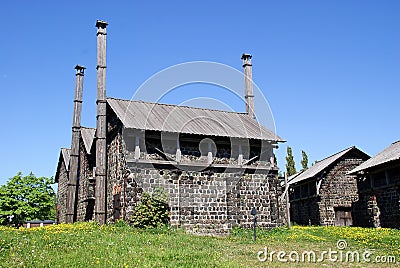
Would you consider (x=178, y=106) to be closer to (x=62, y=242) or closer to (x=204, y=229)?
(x=204, y=229)

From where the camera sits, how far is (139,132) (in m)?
20.3

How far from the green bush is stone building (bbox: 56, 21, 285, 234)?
0.33 m

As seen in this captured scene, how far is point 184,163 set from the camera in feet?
68.9

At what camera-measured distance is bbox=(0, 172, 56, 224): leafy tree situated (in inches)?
1612

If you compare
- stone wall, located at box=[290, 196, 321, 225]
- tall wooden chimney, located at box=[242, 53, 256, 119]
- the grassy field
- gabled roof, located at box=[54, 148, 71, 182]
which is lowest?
the grassy field

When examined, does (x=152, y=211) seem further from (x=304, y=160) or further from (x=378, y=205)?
(x=304, y=160)

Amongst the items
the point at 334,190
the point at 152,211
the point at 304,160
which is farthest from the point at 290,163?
the point at 152,211

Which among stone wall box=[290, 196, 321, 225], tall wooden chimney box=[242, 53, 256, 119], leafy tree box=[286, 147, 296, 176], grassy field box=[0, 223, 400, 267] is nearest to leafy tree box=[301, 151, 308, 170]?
leafy tree box=[286, 147, 296, 176]

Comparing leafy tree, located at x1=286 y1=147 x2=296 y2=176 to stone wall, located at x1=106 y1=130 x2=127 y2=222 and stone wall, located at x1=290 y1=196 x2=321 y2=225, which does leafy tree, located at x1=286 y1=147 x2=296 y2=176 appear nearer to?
stone wall, located at x1=290 y1=196 x2=321 y2=225

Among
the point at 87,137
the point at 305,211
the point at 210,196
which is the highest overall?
the point at 87,137

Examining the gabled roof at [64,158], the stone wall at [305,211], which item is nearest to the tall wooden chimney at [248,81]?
the stone wall at [305,211]

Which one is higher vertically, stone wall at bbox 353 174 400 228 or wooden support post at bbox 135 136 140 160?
wooden support post at bbox 135 136 140 160

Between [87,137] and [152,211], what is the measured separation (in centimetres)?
1152

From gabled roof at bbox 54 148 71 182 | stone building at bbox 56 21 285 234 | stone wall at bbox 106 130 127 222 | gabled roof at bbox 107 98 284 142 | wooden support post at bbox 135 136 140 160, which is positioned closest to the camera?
wooden support post at bbox 135 136 140 160
